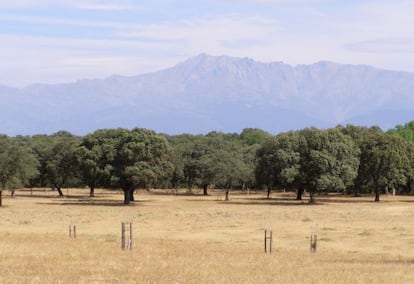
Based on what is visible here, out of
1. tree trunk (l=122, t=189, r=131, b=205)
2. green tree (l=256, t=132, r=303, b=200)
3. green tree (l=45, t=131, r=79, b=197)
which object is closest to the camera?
tree trunk (l=122, t=189, r=131, b=205)

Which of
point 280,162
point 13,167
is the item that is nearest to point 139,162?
point 13,167

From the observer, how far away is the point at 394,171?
112375 millimetres

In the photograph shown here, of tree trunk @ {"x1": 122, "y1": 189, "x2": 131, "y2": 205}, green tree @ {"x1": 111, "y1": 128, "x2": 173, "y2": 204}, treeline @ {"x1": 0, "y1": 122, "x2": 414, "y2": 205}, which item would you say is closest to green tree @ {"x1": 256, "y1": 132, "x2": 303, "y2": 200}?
treeline @ {"x1": 0, "y1": 122, "x2": 414, "y2": 205}

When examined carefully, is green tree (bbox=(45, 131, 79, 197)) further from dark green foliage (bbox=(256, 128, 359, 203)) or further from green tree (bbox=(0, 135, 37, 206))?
dark green foliage (bbox=(256, 128, 359, 203))

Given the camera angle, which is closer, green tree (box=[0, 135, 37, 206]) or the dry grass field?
the dry grass field

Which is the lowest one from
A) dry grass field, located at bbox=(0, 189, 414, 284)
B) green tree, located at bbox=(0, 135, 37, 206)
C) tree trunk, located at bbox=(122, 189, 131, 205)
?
dry grass field, located at bbox=(0, 189, 414, 284)

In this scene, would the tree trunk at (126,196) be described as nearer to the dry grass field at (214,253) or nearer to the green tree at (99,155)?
the green tree at (99,155)

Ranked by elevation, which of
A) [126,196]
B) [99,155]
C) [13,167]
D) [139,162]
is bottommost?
[126,196]

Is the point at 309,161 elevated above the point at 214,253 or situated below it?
above

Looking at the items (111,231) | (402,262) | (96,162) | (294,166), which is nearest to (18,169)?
(96,162)

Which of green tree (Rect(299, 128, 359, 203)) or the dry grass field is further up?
green tree (Rect(299, 128, 359, 203))

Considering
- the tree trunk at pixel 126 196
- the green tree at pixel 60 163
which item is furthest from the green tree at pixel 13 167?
the green tree at pixel 60 163

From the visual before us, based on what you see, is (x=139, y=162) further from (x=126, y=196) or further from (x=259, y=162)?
(x=259, y=162)

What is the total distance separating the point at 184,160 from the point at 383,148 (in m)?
41.9
